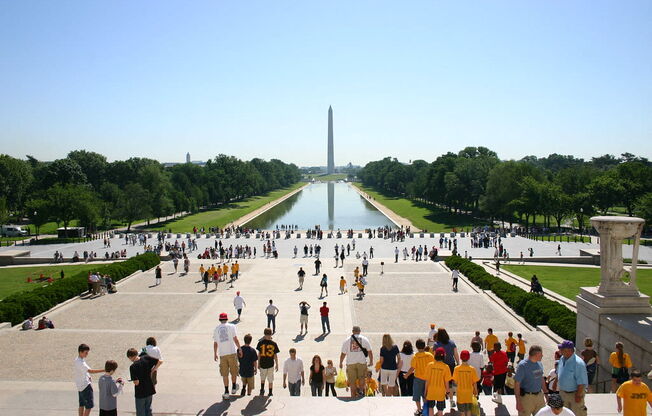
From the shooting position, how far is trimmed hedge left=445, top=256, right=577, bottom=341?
1852 centimetres

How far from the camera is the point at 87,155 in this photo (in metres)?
93.2

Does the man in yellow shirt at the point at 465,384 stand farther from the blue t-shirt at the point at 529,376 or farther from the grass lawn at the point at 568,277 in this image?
the grass lawn at the point at 568,277

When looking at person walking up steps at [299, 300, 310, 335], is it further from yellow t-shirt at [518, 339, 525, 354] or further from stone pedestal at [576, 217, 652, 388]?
stone pedestal at [576, 217, 652, 388]

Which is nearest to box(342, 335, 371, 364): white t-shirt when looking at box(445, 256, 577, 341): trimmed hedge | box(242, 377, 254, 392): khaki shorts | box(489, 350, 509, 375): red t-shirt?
box(242, 377, 254, 392): khaki shorts

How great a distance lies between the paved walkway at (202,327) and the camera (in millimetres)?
10250

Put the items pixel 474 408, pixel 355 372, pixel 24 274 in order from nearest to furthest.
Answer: pixel 474 408, pixel 355 372, pixel 24 274

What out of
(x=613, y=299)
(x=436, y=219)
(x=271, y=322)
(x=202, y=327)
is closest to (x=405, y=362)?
(x=613, y=299)

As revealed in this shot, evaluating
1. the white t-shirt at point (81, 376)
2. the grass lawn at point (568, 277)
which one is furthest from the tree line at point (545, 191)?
the white t-shirt at point (81, 376)

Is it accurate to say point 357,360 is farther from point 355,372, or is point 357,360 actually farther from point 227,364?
point 227,364

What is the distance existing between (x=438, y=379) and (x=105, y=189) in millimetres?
74355

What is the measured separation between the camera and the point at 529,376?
328 inches

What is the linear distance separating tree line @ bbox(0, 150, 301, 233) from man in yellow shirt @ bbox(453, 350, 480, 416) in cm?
5506

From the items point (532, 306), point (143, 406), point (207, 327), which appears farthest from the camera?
point (532, 306)

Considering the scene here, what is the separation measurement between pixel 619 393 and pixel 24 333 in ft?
67.9
